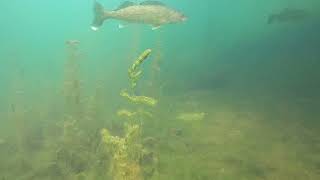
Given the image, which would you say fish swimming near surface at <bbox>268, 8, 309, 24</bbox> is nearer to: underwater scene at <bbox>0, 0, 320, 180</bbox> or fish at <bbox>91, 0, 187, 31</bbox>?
underwater scene at <bbox>0, 0, 320, 180</bbox>

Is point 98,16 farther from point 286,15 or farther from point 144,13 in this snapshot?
point 286,15

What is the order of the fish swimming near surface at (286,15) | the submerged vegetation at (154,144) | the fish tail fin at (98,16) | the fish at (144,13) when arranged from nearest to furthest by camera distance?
the submerged vegetation at (154,144)
the fish at (144,13)
the fish tail fin at (98,16)
the fish swimming near surface at (286,15)

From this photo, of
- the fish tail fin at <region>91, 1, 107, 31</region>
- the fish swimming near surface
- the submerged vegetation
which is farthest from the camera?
the fish swimming near surface

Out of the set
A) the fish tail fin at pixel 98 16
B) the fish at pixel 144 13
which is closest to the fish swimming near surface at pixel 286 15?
the fish at pixel 144 13

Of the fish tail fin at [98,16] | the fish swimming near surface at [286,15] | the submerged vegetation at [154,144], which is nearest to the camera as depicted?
the submerged vegetation at [154,144]

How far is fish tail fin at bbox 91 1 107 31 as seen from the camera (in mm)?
9625

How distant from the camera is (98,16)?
9.70m

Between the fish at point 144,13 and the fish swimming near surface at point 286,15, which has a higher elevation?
the fish at point 144,13

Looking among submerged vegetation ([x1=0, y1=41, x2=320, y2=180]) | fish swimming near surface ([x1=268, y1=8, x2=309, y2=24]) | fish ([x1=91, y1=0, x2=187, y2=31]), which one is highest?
fish ([x1=91, y1=0, x2=187, y2=31])

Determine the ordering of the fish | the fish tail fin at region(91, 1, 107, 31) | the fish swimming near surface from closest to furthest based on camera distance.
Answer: the fish → the fish tail fin at region(91, 1, 107, 31) → the fish swimming near surface

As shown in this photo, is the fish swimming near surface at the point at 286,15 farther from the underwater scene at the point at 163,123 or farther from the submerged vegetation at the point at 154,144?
the submerged vegetation at the point at 154,144

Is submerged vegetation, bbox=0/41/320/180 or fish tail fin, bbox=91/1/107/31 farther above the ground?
fish tail fin, bbox=91/1/107/31

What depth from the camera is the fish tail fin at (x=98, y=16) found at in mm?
9625

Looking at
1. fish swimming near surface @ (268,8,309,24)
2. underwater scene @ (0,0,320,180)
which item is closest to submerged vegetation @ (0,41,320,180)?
underwater scene @ (0,0,320,180)
